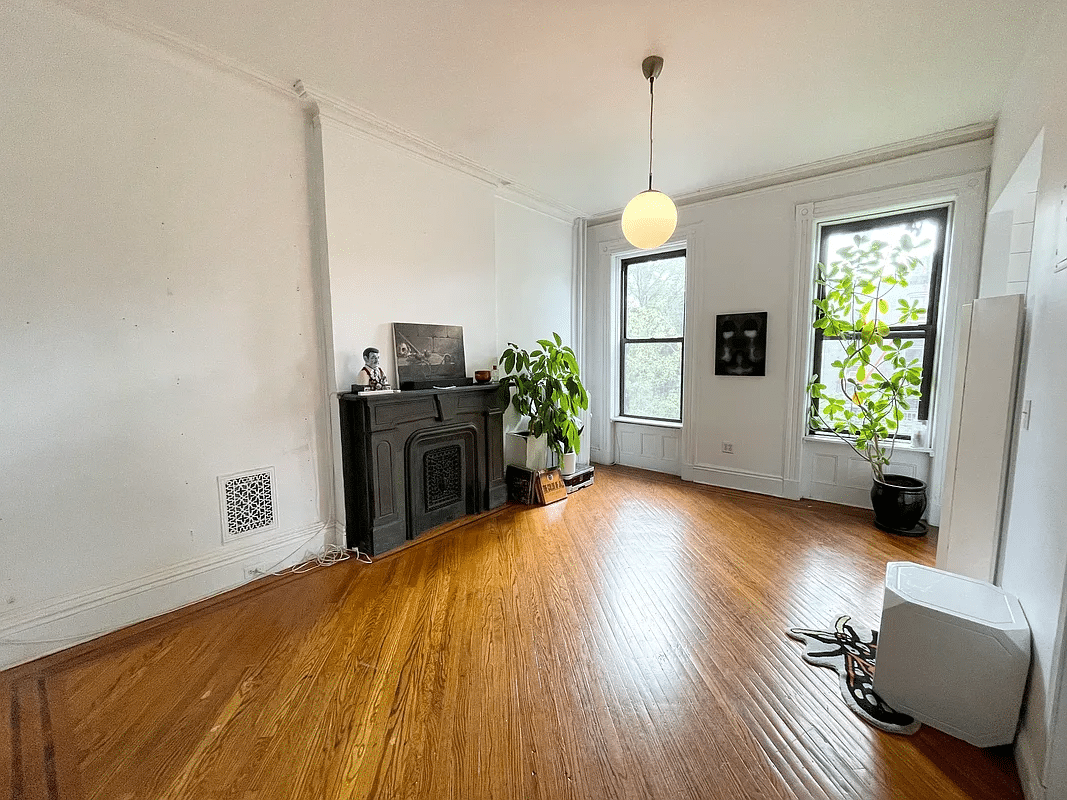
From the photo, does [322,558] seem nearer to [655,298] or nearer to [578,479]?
[578,479]

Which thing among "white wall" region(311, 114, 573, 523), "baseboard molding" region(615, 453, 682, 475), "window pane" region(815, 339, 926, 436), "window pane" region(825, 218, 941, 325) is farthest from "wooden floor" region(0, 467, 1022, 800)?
"window pane" region(825, 218, 941, 325)

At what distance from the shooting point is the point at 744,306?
4152 millimetres

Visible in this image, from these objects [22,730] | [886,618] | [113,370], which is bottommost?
[22,730]

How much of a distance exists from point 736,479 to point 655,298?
2.14 meters

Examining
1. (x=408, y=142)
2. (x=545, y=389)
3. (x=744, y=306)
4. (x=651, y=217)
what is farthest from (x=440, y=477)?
(x=744, y=306)

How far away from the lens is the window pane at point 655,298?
474 centimetres

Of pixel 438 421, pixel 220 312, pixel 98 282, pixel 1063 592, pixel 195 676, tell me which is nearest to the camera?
pixel 1063 592

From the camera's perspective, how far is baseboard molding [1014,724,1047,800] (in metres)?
1.26

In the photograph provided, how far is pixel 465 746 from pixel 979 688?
5.89 ft

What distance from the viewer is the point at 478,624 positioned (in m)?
2.21

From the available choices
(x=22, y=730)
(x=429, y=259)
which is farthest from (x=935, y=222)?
(x=22, y=730)

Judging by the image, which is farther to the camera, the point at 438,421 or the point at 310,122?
the point at 438,421

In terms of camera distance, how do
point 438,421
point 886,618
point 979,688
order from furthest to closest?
point 438,421 → point 886,618 → point 979,688

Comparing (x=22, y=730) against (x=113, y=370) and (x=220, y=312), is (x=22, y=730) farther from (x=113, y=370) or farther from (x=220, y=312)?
(x=220, y=312)
